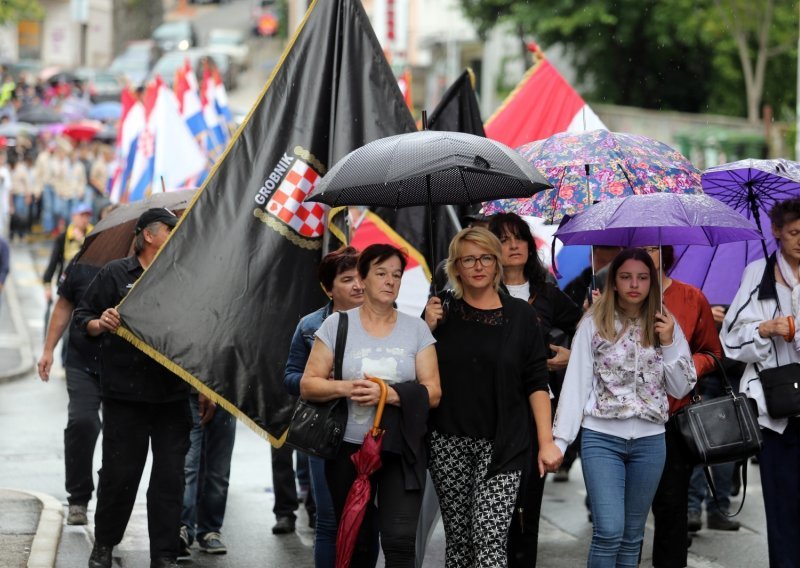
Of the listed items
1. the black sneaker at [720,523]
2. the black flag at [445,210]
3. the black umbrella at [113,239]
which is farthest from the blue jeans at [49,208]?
the black sneaker at [720,523]

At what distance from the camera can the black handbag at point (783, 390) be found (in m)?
7.14

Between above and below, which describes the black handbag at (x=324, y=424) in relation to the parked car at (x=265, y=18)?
below

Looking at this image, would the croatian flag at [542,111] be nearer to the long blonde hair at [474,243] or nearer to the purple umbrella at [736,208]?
the purple umbrella at [736,208]

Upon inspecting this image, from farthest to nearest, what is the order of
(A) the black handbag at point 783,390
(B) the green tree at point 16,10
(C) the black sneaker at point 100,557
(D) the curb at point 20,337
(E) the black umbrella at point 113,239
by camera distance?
(B) the green tree at point 16,10
(D) the curb at point 20,337
(E) the black umbrella at point 113,239
(C) the black sneaker at point 100,557
(A) the black handbag at point 783,390

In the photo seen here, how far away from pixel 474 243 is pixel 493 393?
2.18 ft

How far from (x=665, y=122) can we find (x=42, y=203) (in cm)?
1464

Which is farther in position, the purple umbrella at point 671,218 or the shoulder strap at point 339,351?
the purple umbrella at point 671,218

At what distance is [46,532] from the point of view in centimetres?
855

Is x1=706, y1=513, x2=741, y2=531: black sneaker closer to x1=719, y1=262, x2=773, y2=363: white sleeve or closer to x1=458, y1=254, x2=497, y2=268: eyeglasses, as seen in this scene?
x1=719, y1=262, x2=773, y2=363: white sleeve

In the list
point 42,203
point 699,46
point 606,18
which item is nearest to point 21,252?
point 42,203

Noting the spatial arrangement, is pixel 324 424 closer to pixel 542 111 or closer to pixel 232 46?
pixel 542 111

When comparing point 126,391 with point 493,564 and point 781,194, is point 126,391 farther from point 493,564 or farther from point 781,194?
point 781,194

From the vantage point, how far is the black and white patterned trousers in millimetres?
6543

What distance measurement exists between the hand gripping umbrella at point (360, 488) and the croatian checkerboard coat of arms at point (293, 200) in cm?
161
